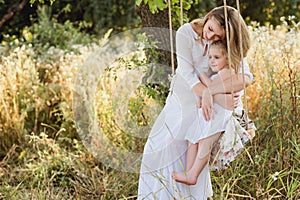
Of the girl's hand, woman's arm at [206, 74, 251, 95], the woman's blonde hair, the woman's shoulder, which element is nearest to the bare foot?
the girl's hand

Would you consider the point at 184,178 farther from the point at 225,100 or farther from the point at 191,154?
the point at 225,100

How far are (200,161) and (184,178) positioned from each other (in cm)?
11

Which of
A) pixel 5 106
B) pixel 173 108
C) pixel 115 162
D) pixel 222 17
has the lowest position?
pixel 115 162

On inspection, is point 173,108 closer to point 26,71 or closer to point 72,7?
point 26,71

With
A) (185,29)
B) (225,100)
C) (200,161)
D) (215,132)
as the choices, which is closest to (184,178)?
(200,161)

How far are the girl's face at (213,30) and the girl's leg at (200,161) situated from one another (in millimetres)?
426

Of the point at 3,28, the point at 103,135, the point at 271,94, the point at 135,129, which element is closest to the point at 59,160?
the point at 103,135

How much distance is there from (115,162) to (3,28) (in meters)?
4.35

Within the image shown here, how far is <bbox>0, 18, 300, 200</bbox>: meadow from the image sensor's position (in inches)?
123

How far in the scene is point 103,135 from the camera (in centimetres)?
388

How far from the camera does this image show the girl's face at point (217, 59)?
2504 millimetres

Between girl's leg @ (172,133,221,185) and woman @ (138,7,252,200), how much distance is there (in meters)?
0.02

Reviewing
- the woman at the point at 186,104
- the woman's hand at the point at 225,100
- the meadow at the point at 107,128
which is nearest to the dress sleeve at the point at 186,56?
the woman at the point at 186,104

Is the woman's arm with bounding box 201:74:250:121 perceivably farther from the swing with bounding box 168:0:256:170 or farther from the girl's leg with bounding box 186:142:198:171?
the girl's leg with bounding box 186:142:198:171
